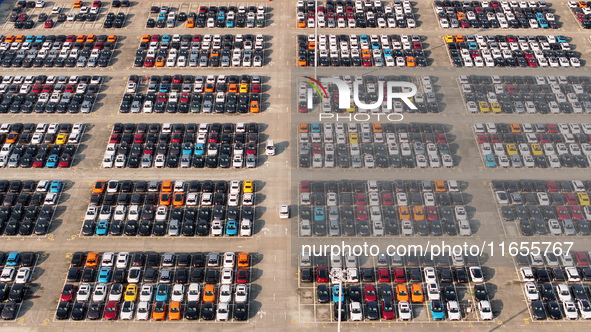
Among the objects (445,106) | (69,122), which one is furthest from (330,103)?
(69,122)

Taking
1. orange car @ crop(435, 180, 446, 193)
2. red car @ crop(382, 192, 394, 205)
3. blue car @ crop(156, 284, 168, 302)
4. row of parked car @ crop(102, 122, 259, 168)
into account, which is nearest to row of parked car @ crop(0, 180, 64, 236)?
row of parked car @ crop(102, 122, 259, 168)

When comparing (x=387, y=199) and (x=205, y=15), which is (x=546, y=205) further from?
(x=205, y=15)

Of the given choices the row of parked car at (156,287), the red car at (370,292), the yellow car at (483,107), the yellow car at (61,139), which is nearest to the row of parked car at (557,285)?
the red car at (370,292)

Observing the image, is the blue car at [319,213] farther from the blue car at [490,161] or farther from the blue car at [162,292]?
the blue car at [490,161]

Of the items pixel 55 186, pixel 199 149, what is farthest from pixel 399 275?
pixel 55 186

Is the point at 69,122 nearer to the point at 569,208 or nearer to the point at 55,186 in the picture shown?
the point at 55,186
